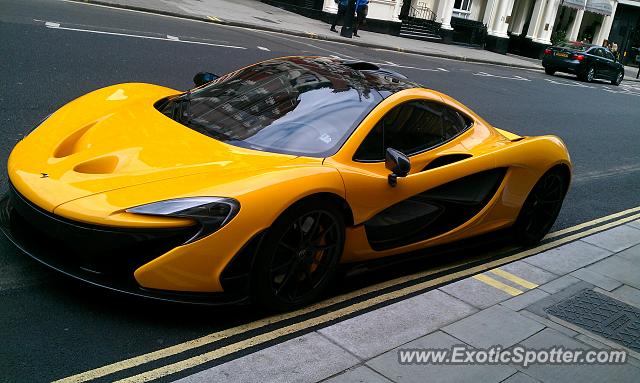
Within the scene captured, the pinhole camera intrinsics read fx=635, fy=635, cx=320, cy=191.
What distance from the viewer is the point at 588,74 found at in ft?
92.4

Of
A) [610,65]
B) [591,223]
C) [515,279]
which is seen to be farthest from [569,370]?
[610,65]

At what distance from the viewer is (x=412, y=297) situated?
14.2ft

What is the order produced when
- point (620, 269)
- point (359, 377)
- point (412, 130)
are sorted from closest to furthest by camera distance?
1. point (359, 377)
2. point (412, 130)
3. point (620, 269)

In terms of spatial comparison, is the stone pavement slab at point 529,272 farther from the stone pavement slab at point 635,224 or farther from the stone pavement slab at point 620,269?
the stone pavement slab at point 635,224

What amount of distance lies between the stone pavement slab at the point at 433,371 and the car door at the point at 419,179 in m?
1.03

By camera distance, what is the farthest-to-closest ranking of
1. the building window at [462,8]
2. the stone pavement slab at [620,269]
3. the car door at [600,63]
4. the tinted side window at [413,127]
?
the building window at [462,8] < the car door at [600,63] < the stone pavement slab at [620,269] < the tinted side window at [413,127]

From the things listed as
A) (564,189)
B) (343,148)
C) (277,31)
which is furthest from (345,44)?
(343,148)

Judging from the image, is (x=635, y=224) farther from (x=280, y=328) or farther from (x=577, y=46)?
(x=577, y=46)

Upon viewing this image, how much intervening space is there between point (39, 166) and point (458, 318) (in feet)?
8.90

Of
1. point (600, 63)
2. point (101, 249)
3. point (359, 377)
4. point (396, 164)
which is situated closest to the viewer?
point (359, 377)

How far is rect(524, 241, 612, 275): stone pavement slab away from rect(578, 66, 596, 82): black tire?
24.5 metres

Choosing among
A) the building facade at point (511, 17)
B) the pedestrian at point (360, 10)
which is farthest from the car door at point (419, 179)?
the building facade at point (511, 17)

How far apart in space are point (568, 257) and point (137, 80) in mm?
6598

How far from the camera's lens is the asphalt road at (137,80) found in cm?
329
